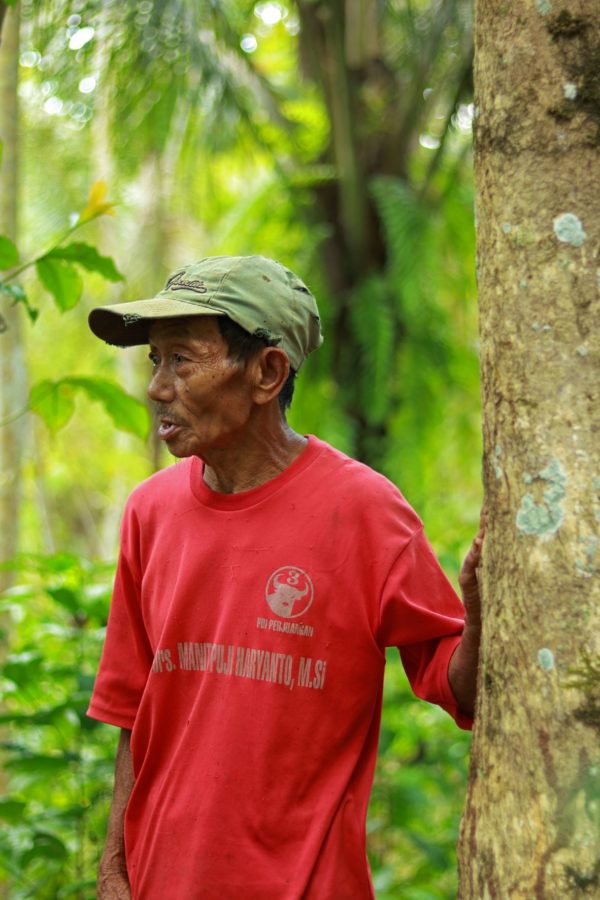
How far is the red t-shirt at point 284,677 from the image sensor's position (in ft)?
6.10

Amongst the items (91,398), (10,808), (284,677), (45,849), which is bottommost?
(45,849)

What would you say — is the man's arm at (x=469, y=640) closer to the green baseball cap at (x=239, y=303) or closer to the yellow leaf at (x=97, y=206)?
the green baseball cap at (x=239, y=303)

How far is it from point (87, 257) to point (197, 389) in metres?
0.81

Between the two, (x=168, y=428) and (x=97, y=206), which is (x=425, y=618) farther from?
(x=97, y=206)

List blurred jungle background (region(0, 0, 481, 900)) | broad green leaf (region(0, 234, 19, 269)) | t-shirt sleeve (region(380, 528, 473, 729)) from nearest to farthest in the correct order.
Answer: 1. t-shirt sleeve (region(380, 528, 473, 729))
2. broad green leaf (region(0, 234, 19, 269))
3. blurred jungle background (region(0, 0, 481, 900))

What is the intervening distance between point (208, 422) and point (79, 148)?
23.8ft

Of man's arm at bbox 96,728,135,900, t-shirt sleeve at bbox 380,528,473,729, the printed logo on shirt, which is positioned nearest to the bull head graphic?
the printed logo on shirt

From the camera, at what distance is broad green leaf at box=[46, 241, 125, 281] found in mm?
2621

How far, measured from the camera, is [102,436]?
1141 cm

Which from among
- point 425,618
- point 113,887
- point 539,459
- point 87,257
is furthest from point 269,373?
point 113,887

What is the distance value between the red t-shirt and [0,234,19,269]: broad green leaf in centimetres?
91

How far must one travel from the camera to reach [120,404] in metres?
2.81

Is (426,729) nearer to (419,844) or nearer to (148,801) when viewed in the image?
(419,844)

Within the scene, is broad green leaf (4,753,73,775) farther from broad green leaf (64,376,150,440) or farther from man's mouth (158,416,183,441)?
man's mouth (158,416,183,441)
